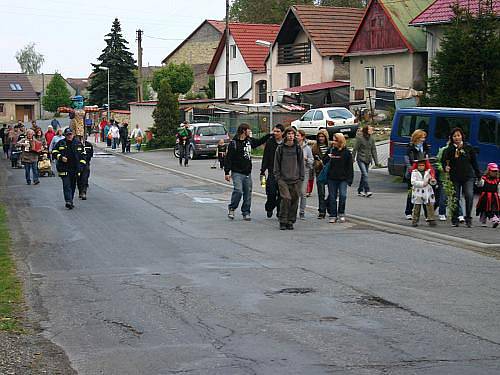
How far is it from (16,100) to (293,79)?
59561 mm

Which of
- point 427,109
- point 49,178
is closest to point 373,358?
point 427,109

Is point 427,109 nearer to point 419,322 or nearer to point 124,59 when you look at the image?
point 419,322

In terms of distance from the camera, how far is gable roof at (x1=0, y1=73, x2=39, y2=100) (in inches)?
4453

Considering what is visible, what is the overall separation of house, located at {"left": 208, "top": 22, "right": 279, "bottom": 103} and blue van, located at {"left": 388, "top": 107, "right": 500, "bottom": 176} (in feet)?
132

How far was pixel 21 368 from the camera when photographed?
721 cm

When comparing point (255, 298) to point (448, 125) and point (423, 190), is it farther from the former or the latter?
point (448, 125)

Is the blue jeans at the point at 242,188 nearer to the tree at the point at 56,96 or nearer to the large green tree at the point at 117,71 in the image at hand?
the large green tree at the point at 117,71

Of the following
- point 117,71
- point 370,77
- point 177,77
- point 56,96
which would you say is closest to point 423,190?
point 370,77

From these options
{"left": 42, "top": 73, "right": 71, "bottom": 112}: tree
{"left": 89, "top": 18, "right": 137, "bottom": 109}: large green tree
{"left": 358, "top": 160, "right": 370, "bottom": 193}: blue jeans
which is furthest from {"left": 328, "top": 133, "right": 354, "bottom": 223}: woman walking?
{"left": 42, "top": 73, "right": 71, "bottom": 112}: tree

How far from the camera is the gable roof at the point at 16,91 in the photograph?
113 metres

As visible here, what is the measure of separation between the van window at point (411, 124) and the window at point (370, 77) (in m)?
26.5

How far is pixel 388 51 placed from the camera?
49.0m

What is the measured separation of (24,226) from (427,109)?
11.2 metres

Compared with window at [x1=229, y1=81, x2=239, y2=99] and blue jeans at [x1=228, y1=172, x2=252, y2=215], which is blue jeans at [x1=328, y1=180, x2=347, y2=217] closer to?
blue jeans at [x1=228, y1=172, x2=252, y2=215]
